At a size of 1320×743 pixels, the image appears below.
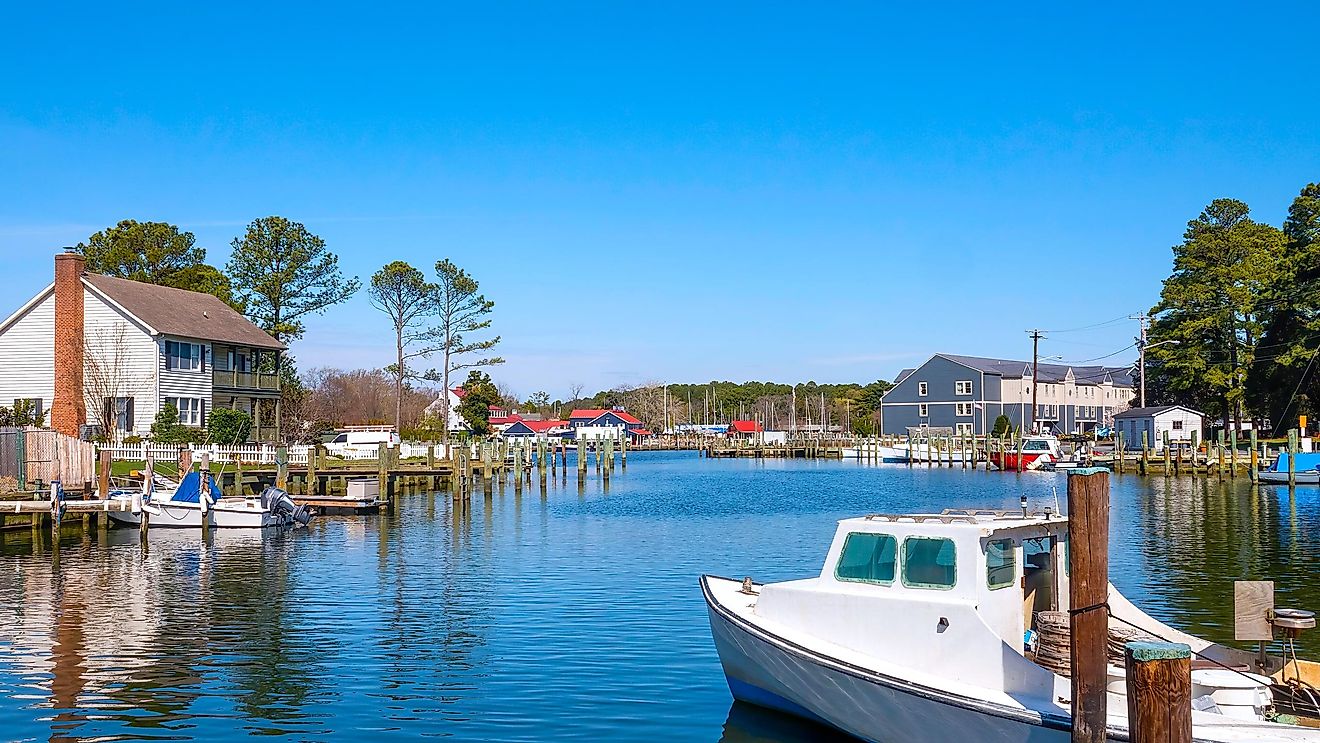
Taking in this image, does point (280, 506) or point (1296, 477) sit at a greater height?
point (280, 506)

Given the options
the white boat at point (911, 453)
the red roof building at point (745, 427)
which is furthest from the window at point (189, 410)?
the red roof building at point (745, 427)

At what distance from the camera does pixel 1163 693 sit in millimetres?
8953

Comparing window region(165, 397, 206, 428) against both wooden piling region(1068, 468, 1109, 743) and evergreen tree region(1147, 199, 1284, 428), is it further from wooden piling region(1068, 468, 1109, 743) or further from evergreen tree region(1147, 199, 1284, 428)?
evergreen tree region(1147, 199, 1284, 428)

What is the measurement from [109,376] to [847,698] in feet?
156

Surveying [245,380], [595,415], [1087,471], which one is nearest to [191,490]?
[245,380]

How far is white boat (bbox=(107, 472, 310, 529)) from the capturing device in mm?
36188

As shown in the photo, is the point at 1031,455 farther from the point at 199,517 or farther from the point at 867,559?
the point at 867,559

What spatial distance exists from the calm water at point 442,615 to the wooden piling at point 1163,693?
541cm

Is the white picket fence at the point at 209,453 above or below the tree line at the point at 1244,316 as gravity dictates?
below

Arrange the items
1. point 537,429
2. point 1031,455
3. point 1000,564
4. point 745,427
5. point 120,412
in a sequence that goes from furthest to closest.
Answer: point 745,427 → point 537,429 → point 1031,455 → point 120,412 → point 1000,564

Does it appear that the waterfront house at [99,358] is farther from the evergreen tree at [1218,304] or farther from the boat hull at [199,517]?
the evergreen tree at [1218,304]

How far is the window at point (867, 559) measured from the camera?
12.7 metres

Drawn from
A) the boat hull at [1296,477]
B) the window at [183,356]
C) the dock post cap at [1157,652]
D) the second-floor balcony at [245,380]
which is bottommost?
the boat hull at [1296,477]

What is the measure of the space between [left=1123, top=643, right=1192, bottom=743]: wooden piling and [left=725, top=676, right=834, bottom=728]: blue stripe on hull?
483 centimetres
